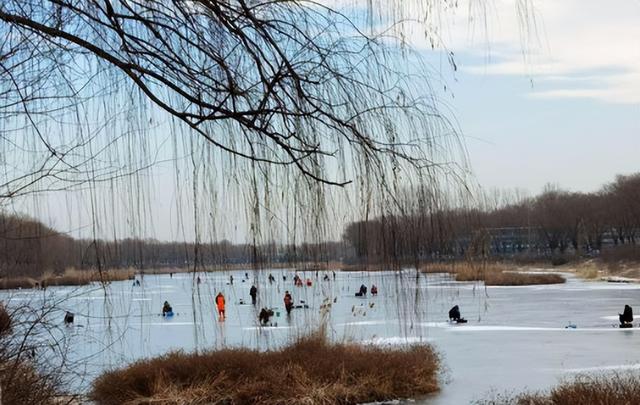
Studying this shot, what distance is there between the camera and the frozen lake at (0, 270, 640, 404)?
2.32 meters

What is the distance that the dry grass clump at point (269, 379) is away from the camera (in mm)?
13266

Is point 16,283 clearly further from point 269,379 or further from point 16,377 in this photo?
point 269,379

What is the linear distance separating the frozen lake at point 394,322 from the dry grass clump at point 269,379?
19.4 inches

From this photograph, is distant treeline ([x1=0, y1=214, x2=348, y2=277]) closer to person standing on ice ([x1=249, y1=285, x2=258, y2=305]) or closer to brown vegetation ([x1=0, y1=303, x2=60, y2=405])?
person standing on ice ([x1=249, y1=285, x2=258, y2=305])

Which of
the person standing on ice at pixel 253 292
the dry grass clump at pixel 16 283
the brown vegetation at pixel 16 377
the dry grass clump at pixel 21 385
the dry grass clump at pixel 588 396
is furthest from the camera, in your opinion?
the dry grass clump at pixel 588 396

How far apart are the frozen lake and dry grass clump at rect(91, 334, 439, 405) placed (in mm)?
492

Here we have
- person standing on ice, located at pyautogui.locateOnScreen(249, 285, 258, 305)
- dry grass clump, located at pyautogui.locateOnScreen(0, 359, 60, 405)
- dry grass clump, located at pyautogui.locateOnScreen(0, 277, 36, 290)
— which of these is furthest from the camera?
dry grass clump, located at pyautogui.locateOnScreen(0, 359, 60, 405)

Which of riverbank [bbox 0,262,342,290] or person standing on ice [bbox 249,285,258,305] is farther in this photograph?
person standing on ice [bbox 249,285,258,305]

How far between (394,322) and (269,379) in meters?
11.3

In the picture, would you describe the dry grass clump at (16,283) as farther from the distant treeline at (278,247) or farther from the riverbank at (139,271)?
the riverbank at (139,271)

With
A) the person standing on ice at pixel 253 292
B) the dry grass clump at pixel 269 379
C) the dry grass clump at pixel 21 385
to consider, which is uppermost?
the person standing on ice at pixel 253 292

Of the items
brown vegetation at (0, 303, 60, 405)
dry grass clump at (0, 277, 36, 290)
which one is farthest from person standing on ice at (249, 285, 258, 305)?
brown vegetation at (0, 303, 60, 405)

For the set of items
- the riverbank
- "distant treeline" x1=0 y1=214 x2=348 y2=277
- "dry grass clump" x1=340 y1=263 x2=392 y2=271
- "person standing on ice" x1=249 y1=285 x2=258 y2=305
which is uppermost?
"distant treeline" x1=0 y1=214 x2=348 y2=277

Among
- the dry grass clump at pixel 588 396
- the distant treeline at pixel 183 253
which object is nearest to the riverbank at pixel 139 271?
the distant treeline at pixel 183 253
